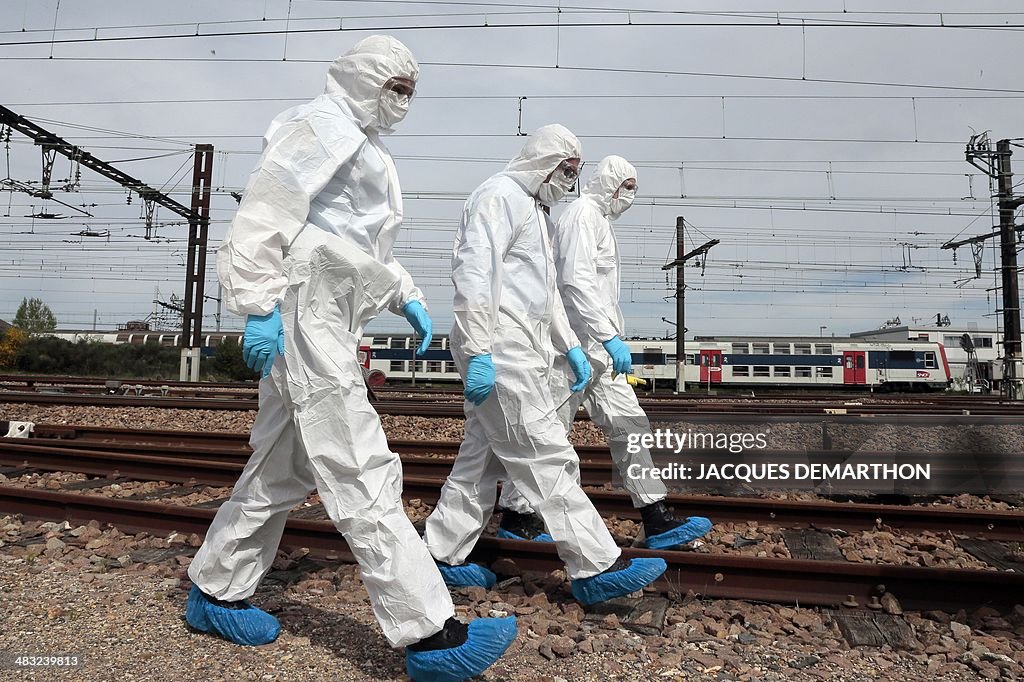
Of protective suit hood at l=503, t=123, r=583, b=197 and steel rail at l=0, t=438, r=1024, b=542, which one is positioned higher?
protective suit hood at l=503, t=123, r=583, b=197

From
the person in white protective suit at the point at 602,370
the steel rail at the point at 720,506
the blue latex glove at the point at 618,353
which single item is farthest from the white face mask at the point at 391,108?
the steel rail at the point at 720,506

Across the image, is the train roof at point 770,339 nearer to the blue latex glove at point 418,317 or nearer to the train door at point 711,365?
the train door at point 711,365

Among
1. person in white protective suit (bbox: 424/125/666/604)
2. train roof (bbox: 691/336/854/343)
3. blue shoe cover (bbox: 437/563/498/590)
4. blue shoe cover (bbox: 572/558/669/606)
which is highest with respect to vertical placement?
train roof (bbox: 691/336/854/343)

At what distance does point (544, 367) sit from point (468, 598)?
3.59 feet

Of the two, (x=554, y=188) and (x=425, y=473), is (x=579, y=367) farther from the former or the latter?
(x=425, y=473)

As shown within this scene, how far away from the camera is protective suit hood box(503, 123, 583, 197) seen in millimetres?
3346

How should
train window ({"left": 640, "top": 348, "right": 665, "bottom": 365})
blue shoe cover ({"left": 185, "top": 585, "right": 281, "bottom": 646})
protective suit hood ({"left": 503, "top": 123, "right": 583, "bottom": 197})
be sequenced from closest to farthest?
1. blue shoe cover ({"left": 185, "top": 585, "right": 281, "bottom": 646})
2. protective suit hood ({"left": 503, "top": 123, "right": 583, "bottom": 197})
3. train window ({"left": 640, "top": 348, "right": 665, "bottom": 365})

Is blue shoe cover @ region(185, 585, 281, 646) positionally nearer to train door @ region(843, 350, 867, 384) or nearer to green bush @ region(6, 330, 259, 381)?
green bush @ region(6, 330, 259, 381)

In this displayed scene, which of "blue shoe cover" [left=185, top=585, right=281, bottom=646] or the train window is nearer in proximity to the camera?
"blue shoe cover" [left=185, top=585, right=281, bottom=646]

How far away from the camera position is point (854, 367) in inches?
1281

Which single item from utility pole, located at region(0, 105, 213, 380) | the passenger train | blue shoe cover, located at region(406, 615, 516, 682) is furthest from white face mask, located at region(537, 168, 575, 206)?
the passenger train

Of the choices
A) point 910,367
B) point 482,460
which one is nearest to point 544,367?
point 482,460

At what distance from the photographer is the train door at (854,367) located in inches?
1277

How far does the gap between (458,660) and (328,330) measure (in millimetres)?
1112
